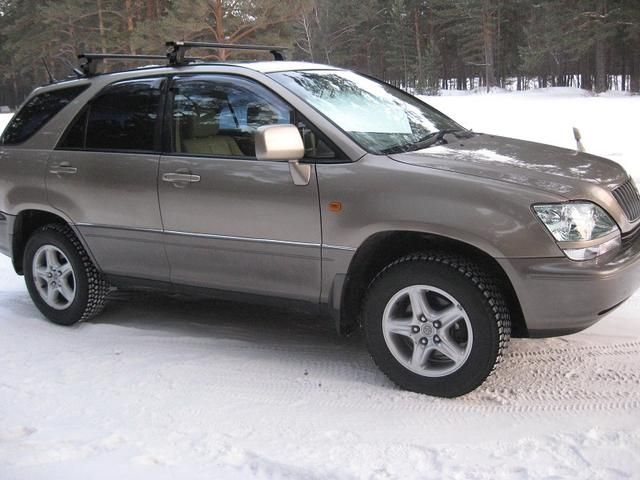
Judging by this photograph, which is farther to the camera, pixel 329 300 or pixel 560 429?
pixel 329 300

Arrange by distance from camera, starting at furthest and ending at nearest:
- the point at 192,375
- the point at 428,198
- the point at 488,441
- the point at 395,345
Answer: the point at 192,375
the point at 395,345
the point at 428,198
the point at 488,441

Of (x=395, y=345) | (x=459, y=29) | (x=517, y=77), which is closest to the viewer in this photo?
(x=395, y=345)

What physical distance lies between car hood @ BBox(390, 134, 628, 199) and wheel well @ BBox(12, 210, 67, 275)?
287 centimetres

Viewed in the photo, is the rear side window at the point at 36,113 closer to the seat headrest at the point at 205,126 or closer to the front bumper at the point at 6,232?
the front bumper at the point at 6,232

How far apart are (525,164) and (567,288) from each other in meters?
0.78

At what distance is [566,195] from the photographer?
3.34m

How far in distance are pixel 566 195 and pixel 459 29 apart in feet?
171

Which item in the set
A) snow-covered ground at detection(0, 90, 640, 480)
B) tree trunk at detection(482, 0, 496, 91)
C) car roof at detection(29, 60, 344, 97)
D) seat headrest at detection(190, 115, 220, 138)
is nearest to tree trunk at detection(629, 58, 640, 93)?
tree trunk at detection(482, 0, 496, 91)

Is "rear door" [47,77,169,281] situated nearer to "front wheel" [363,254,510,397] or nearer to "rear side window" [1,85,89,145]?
"rear side window" [1,85,89,145]

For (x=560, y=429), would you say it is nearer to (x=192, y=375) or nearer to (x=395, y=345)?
(x=395, y=345)

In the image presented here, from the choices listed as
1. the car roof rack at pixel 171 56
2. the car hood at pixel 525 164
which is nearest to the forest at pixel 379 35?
the car roof rack at pixel 171 56

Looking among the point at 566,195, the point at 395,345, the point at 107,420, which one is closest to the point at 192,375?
the point at 107,420

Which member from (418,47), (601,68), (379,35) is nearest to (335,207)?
(601,68)

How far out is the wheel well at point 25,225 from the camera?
16.8ft
